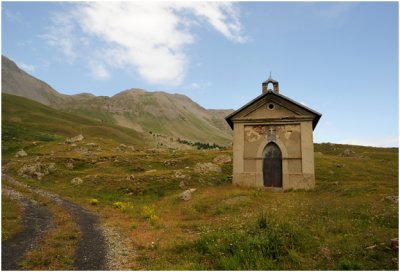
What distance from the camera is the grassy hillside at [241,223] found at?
1156cm

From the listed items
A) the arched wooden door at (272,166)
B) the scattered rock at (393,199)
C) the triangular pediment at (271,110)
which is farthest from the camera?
the triangular pediment at (271,110)

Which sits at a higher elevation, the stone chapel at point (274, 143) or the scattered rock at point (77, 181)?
the stone chapel at point (274, 143)

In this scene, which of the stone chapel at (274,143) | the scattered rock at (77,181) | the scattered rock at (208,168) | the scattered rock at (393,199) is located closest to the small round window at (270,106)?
the stone chapel at (274,143)

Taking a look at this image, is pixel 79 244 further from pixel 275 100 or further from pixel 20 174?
pixel 20 174

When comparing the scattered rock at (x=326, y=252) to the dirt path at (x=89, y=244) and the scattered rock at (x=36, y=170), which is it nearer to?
the dirt path at (x=89, y=244)

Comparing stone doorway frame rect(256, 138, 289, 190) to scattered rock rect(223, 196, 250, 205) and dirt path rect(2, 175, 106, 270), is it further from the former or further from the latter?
dirt path rect(2, 175, 106, 270)

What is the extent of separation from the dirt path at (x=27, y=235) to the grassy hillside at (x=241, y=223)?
406 centimetres

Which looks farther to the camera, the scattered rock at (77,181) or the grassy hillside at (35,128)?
the grassy hillside at (35,128)

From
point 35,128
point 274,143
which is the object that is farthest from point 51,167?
point 35,128

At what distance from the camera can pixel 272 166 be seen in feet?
104

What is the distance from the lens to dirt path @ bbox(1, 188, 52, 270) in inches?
500

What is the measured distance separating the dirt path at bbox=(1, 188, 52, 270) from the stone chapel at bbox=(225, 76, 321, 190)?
17.5m

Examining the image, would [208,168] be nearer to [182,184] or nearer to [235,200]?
[182,184]

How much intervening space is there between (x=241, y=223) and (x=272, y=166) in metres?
15.2
